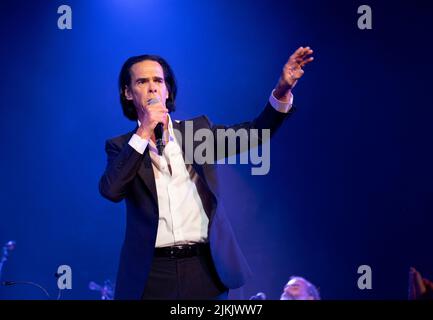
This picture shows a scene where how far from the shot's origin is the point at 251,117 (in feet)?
13.9

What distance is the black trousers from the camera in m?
2.12

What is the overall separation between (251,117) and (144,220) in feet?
7.26

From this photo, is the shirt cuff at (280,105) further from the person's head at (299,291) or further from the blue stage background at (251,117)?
the blue stage background at (251,117)

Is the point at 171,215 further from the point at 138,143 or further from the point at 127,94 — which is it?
the point at 127,94

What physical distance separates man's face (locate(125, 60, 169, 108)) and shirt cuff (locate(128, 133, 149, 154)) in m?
0.29

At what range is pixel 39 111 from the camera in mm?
4305

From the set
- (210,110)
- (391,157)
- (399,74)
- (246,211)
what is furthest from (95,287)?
(399,74)

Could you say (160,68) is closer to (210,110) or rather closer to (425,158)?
(210,110)

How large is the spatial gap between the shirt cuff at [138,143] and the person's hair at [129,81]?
48 cm

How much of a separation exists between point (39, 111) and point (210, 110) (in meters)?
1.20

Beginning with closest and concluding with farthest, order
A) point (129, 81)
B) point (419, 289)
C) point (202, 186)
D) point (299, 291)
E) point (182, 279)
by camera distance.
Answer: point (182, 279), point (202, 186), point (129, 81), point (419, 289), point (299, 291)

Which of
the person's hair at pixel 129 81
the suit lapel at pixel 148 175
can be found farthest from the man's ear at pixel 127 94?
the suit lapel at pixel 148 175
